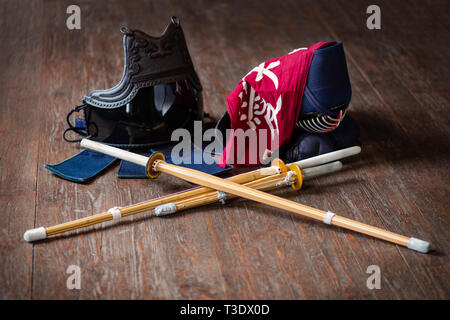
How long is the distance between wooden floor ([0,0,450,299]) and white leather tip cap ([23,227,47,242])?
0.03 m

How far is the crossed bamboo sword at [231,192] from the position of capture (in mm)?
1463

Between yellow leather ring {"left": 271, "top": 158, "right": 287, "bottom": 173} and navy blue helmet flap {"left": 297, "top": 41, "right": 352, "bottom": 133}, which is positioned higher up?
navy blue helmet flap {"left": 297, "top": 41, "right": 352, "bottom": 133}

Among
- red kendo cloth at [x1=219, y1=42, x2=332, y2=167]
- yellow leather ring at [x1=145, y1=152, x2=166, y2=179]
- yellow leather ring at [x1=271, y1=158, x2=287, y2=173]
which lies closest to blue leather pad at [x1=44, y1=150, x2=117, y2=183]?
yellow leather ring at [x1=145, y1=152, x2=166, y2=179]

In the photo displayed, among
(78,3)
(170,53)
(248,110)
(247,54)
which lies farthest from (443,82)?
(78,3)

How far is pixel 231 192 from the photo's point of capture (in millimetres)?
1577

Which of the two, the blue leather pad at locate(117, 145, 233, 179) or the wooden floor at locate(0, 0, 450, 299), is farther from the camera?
the blue leather pad at locate(117, 145, 233, 179)

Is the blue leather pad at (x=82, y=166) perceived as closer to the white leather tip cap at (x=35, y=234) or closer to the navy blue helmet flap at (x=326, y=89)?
the white leather tip cap at (x=35, y=234)

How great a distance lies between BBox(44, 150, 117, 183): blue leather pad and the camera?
1.72m

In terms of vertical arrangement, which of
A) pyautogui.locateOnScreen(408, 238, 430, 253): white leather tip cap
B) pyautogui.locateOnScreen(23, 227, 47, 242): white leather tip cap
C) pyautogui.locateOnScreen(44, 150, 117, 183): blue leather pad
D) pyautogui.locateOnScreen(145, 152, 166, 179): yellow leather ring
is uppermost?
pyautogui.locateOnScreen(44, 150, 117, 183): blue leather pad

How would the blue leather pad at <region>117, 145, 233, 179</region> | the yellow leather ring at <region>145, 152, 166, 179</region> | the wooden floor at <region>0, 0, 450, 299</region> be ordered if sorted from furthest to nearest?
1. the blue leather pad at <region>117, 145, 233, 179</region>
2. the yellow leather ring at <region>145, 152, 166, 179</region>
3. the wooden floor at <region>0, 0, 450, 299</region>

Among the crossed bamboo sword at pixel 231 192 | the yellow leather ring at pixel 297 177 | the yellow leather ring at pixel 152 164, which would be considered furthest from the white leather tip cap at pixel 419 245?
the yellow leather ring at pixel 152 164

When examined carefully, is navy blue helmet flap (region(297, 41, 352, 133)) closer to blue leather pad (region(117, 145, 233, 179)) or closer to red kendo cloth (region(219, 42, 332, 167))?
red kendo cloth (region(219, 42, 332, 167))

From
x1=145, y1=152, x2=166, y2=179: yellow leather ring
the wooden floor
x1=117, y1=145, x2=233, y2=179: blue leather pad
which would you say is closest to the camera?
the wooden floor

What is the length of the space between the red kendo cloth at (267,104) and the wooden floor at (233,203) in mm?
211
